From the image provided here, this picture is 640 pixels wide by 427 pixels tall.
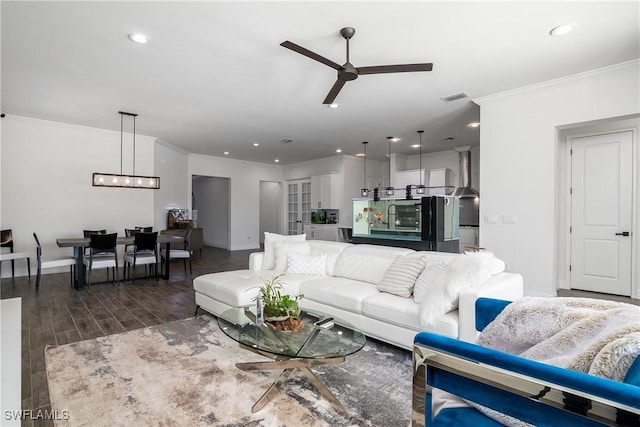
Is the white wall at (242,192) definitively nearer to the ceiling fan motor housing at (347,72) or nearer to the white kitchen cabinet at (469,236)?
the white kitchen cabinet at (469,236)

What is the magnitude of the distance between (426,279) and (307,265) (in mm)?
1498

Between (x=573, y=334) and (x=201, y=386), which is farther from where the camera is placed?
(x=201, y=386)

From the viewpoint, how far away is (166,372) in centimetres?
227

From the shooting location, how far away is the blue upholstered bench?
2.68 ft

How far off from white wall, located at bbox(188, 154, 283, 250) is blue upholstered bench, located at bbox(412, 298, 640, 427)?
28.1 feet

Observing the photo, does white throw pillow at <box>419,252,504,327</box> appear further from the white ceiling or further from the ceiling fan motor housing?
the white ceiling

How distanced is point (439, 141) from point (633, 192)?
138 inches

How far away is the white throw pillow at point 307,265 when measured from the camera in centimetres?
373

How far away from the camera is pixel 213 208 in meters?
10.4

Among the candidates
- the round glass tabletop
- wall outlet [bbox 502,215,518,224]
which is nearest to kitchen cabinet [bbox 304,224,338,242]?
wall outlet [bbox 502,215,518,224]

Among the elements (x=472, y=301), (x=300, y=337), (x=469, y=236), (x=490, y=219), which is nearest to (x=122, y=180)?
(x=300, y=337)

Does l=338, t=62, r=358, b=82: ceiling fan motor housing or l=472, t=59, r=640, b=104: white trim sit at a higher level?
l=472, t=59, r=640, b=104: white trim

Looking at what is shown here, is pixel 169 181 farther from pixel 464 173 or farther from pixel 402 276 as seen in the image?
pixel 464 173

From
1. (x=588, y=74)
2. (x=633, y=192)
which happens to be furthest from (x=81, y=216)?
(x=633, y=192)
